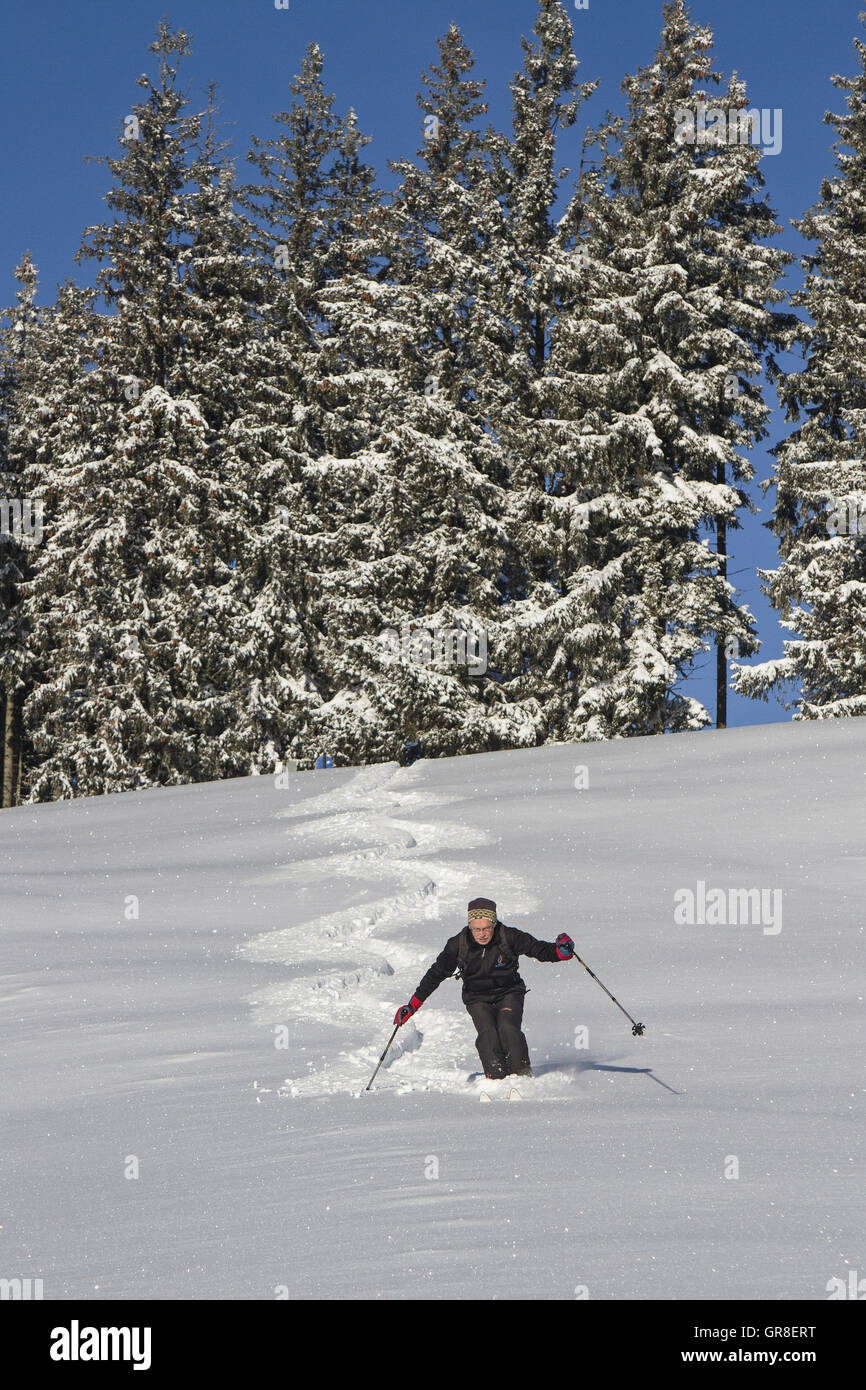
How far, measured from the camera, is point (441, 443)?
2867cm

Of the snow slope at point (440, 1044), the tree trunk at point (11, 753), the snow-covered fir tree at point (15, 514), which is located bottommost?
the snow slope at point (440, 1044)

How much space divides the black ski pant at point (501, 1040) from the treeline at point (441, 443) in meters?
18.4

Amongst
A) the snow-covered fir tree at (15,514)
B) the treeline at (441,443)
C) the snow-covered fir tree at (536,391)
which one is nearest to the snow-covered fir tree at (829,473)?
the treeline at (441,443)

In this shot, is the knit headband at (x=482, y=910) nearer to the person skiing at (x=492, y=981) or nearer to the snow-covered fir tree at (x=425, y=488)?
the person skiing at (x=492, y=981)

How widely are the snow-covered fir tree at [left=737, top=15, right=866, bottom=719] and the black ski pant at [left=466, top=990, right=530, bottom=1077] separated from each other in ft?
66.9

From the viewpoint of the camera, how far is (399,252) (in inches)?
1261

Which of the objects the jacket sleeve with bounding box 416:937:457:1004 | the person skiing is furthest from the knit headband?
the jacket sleeve with bounding box 416:937:457:1004

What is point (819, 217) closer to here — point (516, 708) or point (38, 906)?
point (516, 708)

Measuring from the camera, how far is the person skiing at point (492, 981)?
8.60 metres
